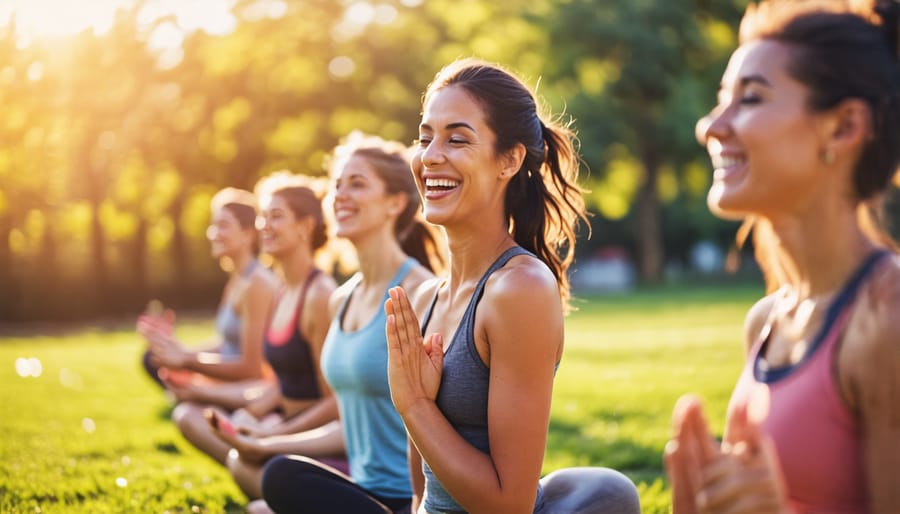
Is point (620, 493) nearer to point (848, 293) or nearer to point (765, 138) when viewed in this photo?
point (848, 293)

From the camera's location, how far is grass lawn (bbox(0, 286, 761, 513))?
6.43 m

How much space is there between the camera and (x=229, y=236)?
9016 millimetres

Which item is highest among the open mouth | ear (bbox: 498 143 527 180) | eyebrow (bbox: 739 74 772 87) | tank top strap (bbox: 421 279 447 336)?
eyebrow (bbox: 739 74 772 87)

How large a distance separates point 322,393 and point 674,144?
3423cm

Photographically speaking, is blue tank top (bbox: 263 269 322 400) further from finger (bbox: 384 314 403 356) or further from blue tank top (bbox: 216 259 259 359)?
finger (bbox: 384 314 403 356)

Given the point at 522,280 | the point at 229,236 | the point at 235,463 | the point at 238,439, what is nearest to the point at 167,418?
the point at 229,236

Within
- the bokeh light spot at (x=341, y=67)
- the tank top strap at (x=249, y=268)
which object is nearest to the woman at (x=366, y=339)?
the tank top strap at (x=249, y=268)

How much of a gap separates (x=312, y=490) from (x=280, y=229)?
2.77 meters

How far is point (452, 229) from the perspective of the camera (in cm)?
352


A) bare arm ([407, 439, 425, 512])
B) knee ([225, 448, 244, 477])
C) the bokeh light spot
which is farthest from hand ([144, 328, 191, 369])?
the bokeh light spot

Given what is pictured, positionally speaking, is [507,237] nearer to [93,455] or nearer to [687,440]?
[687,440]

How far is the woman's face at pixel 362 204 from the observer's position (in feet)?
17.5

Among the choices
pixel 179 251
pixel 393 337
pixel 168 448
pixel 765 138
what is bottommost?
pixel 179 251

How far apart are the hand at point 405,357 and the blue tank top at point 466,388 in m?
0.09
